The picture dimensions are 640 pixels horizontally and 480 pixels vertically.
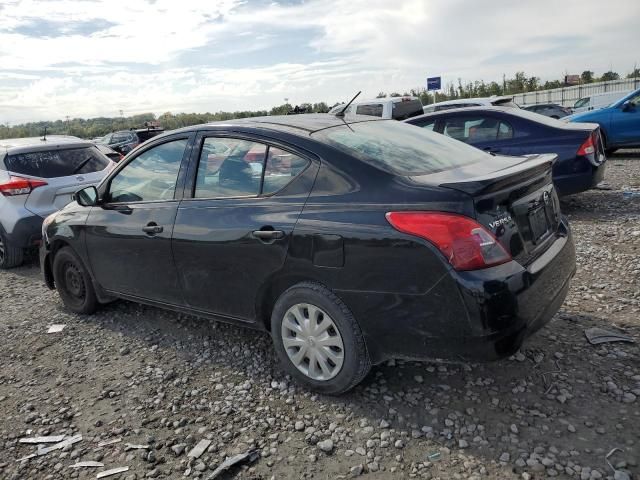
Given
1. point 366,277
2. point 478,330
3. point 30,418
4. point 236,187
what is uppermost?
point 236,187

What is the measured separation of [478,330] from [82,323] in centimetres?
363

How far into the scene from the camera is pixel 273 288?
3164 mm

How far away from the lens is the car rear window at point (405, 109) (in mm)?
15047

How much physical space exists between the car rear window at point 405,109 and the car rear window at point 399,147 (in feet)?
37.4

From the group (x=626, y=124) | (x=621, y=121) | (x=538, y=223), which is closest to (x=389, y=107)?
(x=621, y=121)

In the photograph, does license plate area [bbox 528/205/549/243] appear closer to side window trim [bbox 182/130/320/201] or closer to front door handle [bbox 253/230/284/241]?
side window trim [bbox 182/130/320/201]

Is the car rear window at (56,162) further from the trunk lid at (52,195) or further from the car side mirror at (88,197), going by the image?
the car side mirror at (88,197)

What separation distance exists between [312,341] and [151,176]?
1.87 meters

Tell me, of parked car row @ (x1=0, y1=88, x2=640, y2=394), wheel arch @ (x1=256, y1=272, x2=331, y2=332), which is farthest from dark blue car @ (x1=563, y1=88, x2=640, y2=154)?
wheel arch @ (x1=256, y1=272, x2=331, y2=332)

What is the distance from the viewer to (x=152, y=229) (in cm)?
372

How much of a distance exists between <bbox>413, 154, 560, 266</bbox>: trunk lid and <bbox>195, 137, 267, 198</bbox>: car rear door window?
3.48 feet

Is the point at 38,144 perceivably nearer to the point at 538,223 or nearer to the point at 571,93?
the point at 538,223

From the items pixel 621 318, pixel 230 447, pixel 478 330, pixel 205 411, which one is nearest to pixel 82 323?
pixel 205 411

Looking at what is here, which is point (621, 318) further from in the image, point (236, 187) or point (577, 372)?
point (236, 187)
